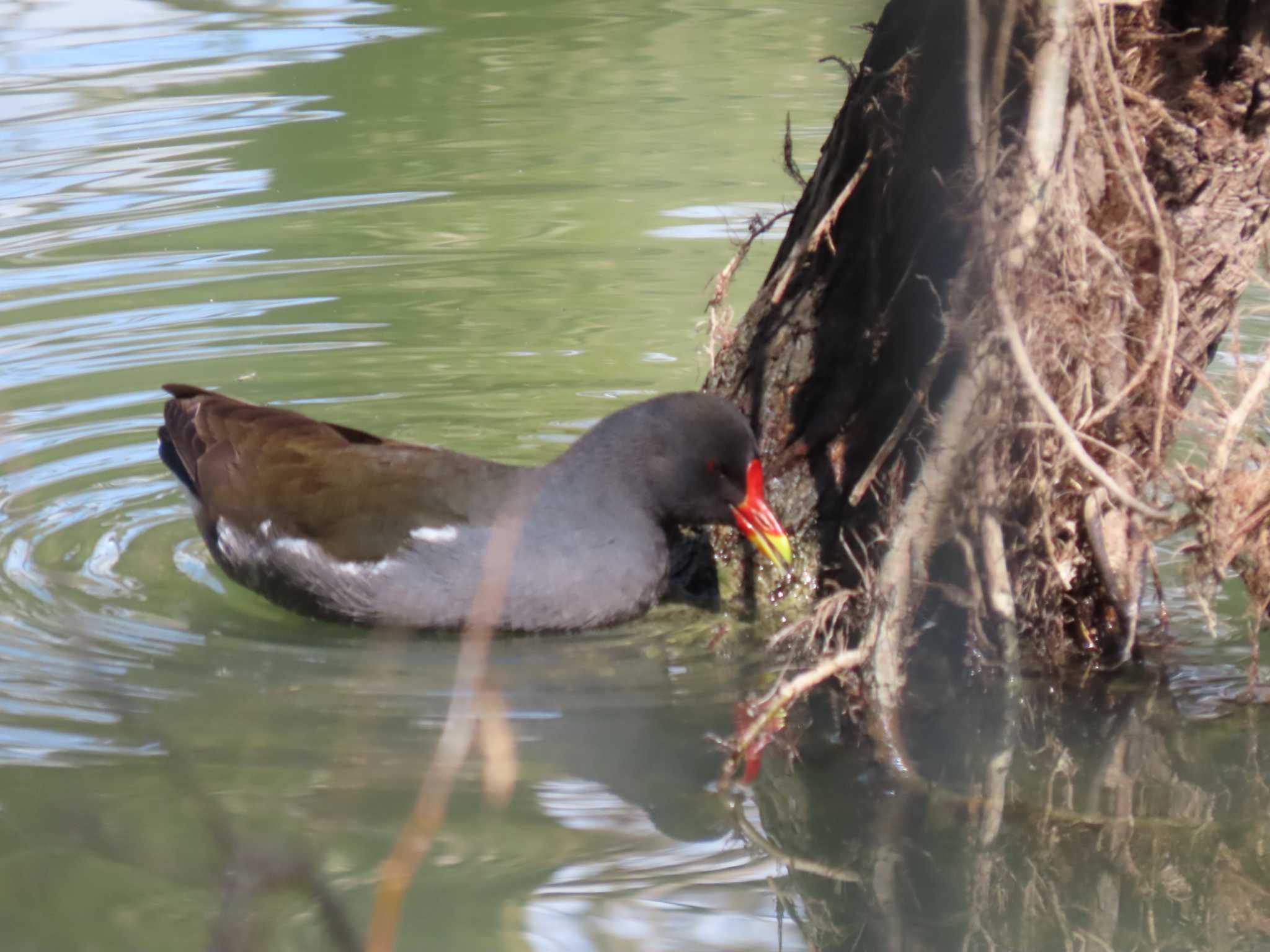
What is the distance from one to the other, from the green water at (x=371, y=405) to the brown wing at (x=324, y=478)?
0.28 meters

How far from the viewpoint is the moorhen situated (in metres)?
4.17

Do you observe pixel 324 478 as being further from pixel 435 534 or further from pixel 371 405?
pixel 371 405

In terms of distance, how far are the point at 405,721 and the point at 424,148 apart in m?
6.27

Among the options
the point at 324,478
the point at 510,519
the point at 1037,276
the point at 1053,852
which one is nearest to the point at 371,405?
the point at 324,478

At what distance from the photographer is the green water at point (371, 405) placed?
3.11 m

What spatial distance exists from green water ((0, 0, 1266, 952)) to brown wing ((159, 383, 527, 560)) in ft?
0.92

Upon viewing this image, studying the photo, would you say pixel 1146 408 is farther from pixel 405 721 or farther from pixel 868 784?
pixel 405 721

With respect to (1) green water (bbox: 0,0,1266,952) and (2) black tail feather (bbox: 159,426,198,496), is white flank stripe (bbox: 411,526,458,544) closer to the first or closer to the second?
(1) green water (bbox: 0,0,1266,952)

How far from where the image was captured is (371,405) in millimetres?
6090

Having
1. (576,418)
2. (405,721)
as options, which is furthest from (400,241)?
(405,721)

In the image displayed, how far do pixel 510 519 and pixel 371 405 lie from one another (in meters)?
2.21

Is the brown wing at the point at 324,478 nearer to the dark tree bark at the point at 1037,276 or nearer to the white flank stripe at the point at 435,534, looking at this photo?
the white flank stripe at the point at 435,534

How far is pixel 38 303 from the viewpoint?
7.05m

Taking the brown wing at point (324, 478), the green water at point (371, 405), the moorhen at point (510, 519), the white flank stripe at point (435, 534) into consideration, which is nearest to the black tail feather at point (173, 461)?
the brown wing at point (324, 478)
